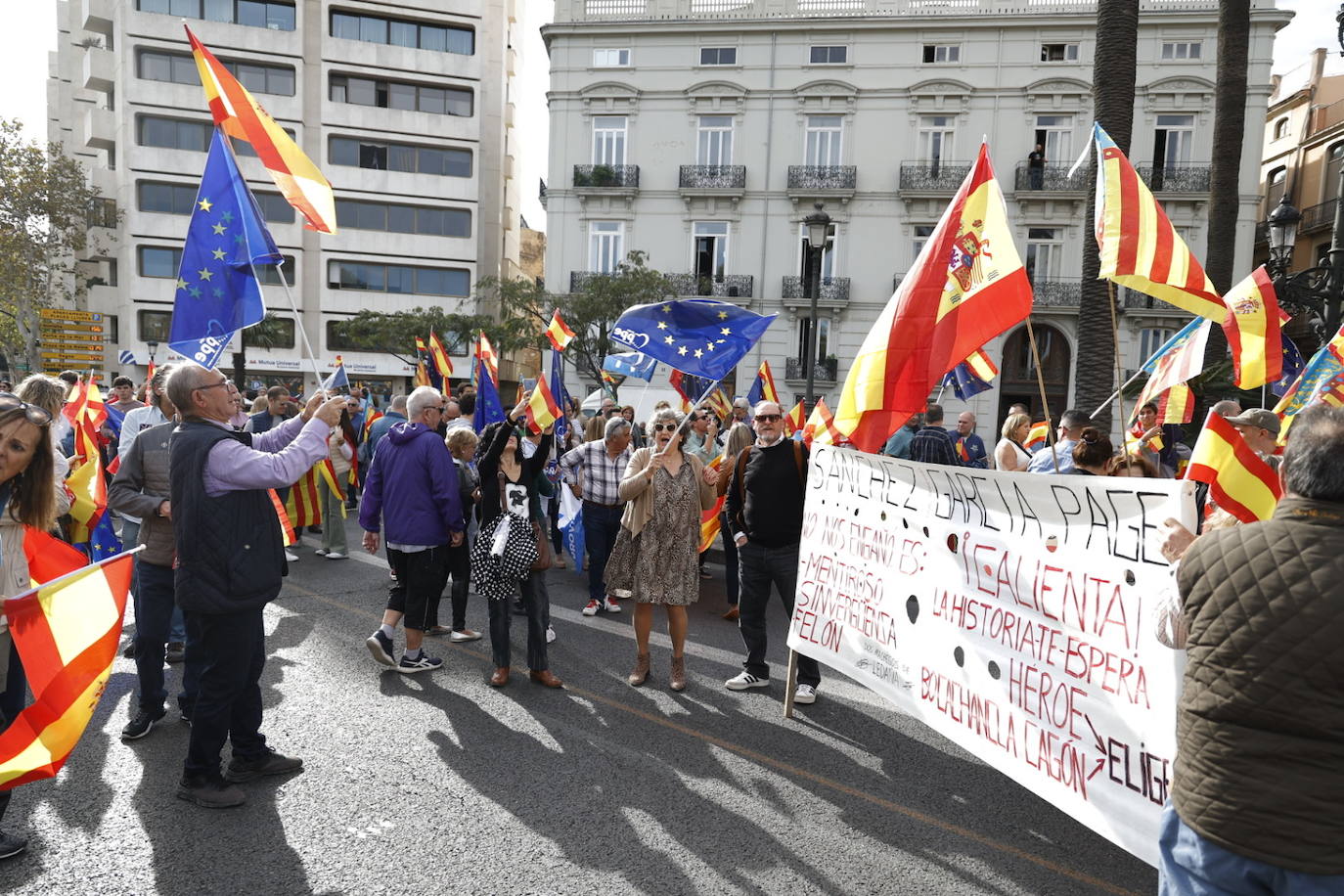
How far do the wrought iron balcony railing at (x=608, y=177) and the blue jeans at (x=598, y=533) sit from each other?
80.3ft

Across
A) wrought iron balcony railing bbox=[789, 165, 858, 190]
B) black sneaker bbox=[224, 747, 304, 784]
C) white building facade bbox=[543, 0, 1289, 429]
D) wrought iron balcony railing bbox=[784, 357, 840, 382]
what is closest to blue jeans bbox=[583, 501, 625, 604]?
black sneaker bbox=[224, 747, 304, 784]

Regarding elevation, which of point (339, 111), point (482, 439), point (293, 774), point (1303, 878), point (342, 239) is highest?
point (339, 111)

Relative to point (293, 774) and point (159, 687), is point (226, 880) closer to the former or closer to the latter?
point (293, 774)

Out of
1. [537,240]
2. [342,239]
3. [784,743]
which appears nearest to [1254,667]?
[784,743]

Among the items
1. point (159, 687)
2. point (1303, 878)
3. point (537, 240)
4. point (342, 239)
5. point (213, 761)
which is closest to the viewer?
point (1303, 878)

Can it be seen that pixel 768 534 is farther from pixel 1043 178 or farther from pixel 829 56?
pixel 829 56

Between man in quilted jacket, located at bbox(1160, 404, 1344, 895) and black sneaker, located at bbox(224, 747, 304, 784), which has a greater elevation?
man in quilted jacket, located at bbox(1160, 404, 1344, 895)

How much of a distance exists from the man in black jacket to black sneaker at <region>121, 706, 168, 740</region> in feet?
10.7

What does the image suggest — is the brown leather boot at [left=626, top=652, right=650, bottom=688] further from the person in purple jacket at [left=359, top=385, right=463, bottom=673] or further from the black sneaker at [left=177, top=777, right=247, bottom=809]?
the black sneaker at [left=177, top=777, right=247, bottom=809]

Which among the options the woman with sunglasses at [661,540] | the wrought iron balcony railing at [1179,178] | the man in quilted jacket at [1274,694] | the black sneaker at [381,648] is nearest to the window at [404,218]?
the wrought iron balcony railing at [1179,178]

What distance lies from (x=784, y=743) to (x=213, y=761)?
2.78 meters

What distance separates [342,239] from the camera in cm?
3578

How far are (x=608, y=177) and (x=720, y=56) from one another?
19.0 feet

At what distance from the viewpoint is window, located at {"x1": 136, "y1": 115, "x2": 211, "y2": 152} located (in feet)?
113
